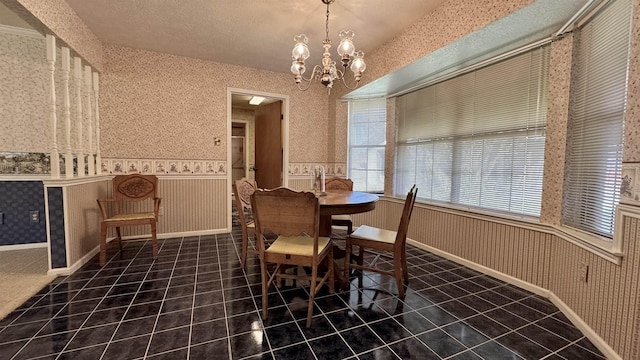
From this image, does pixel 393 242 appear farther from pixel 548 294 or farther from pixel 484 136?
pixel 484 136

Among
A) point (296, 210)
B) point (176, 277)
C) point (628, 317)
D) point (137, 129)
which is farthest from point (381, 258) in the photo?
point (137, 129)

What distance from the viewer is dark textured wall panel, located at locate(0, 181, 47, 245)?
9.89 ft

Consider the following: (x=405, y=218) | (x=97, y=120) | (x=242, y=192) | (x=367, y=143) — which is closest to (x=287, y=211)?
(x=405, y=218)

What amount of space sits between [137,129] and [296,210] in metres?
2.98

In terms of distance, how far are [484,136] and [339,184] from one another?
5.46 feet

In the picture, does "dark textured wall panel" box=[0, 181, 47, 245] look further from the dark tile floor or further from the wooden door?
the wooden door

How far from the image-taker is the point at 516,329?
1738 mm

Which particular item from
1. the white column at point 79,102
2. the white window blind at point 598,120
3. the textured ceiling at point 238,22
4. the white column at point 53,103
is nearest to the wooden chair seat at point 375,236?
the white window blind at point 598,120

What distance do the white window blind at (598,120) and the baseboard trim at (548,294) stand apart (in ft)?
1.94

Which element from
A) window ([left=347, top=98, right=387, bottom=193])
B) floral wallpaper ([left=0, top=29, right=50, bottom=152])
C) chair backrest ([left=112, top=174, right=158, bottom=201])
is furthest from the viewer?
window ([left=347, top=98, right=387, bottom=193])

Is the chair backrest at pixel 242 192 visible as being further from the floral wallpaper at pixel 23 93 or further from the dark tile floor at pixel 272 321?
the floral wallpaper at pixel 23 93

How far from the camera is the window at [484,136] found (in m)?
2.32

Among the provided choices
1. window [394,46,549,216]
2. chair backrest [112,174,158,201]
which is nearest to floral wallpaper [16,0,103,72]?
chair backrest [112,174,158,201]

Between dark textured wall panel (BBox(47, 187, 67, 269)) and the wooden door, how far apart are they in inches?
105
